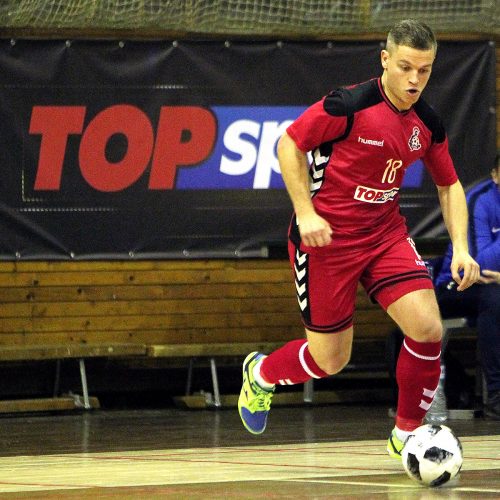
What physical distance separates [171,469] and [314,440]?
157cm

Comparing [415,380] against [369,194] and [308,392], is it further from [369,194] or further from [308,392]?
[308,392]

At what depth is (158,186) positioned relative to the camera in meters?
8.92

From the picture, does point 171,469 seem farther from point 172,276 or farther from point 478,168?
point 478,168

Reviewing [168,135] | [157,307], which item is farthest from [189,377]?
[168,135]

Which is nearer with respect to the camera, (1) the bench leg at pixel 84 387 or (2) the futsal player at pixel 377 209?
(2) the futsal player at pixel 377 209

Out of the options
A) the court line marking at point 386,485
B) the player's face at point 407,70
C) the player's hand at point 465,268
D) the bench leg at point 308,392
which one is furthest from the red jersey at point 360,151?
the bench leg at point 308,392

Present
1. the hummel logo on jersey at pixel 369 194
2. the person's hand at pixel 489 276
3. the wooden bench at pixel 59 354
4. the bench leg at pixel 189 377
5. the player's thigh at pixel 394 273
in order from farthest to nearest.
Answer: the bench leg at pixel 189 377 → the wooden bench at pixel 59 354 → the person's hand at pixel 489 276 → the hummel logo on jersey at pixel 369 194 → the player's thigh at pixel 394 273

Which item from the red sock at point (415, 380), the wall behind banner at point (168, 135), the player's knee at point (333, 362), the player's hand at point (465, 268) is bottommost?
the red sock at point (415, 380)

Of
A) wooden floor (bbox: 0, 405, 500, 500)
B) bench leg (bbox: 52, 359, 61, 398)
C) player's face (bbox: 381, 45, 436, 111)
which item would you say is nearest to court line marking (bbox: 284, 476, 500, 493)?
wooden floor (bbox: 0, 405, 500, 500)

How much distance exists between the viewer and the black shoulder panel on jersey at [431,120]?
5.02 m

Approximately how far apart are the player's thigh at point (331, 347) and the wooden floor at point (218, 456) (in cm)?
41

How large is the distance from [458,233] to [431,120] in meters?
0.46

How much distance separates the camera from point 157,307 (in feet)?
29.5

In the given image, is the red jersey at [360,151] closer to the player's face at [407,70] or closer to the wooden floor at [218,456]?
the player's face at [407,70]
